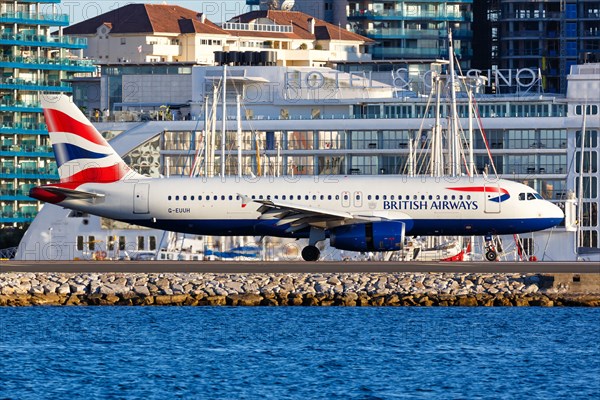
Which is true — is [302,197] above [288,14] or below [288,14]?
below

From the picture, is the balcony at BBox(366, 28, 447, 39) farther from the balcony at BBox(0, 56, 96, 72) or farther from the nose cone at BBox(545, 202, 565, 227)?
the nose cone at BBox(545, 202, 565, 227)

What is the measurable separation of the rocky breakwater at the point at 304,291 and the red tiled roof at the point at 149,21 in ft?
330

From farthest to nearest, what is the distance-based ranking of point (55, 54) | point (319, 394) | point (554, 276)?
1. point (55, 54)
2. point (554, 276)
3. point (319, 394)

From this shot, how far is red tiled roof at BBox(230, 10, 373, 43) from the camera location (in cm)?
16162

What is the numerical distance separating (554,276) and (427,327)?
6676mm

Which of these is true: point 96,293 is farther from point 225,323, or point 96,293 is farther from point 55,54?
point 55,54

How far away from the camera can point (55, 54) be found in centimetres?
13838

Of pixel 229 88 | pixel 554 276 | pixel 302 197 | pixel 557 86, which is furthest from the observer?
pixel 557 86

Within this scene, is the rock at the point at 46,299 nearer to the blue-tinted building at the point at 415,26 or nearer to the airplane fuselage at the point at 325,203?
the airplane fuselage at the point at 325,203

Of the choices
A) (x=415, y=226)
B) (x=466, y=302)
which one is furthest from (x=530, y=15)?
(x=466, y=302)

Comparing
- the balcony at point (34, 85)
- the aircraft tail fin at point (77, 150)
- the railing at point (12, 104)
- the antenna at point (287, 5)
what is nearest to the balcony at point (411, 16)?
the antenna at point (287, 5)

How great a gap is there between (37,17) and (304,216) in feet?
214

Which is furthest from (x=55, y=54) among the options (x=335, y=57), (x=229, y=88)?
(x=229, y=88)

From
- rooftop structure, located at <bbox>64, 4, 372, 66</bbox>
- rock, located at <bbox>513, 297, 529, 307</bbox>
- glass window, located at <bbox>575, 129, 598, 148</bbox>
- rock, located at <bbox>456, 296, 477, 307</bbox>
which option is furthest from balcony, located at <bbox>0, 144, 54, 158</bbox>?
rock, located at <bbox>513, 297, 529, 307</bbox>
